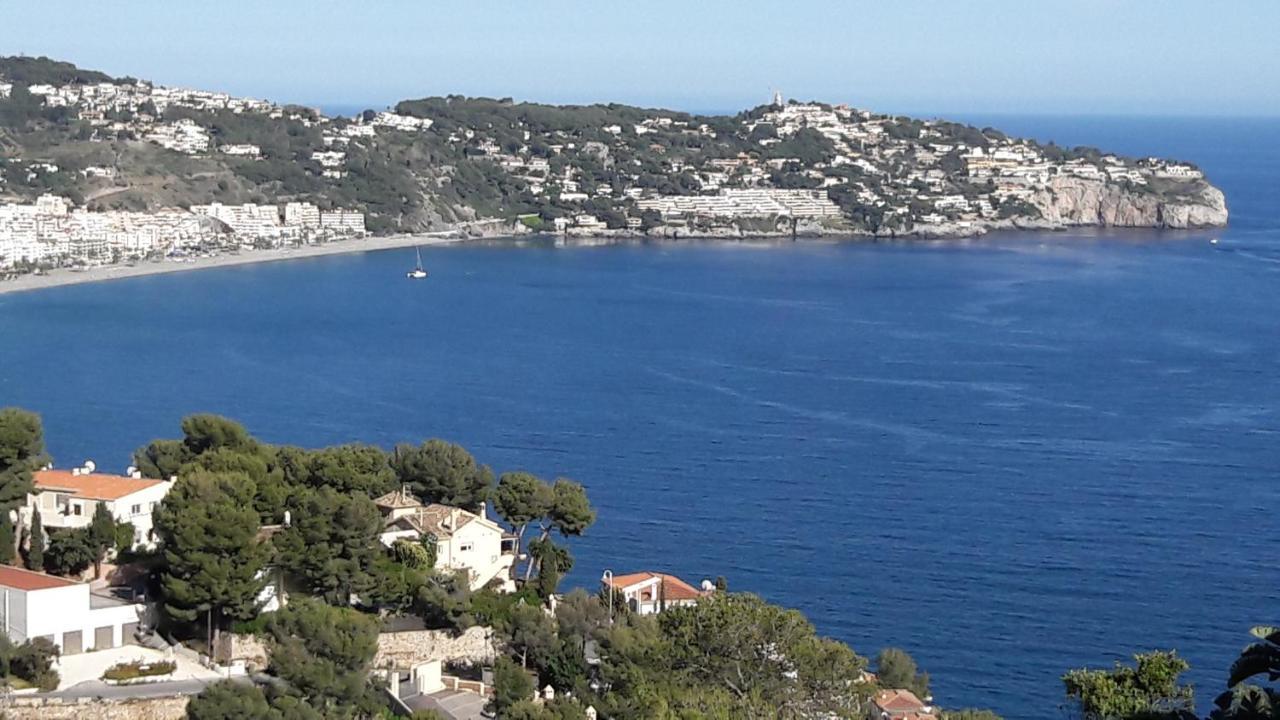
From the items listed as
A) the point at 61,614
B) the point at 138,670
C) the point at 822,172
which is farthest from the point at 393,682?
the point at 822,172

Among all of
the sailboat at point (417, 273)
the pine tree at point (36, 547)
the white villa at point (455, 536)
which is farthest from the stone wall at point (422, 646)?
the sailboat at point (417, 273)

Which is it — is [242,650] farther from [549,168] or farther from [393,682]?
[549,168]

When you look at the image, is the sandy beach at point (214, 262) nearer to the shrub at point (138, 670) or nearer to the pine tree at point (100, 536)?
the pine tree at point (100, 536)

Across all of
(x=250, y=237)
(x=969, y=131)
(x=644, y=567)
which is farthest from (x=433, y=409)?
(x=969, y=131)

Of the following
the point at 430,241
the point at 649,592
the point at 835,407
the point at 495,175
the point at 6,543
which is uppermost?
the point at 6,543

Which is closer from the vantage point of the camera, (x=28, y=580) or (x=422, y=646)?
(x=28, y=580)

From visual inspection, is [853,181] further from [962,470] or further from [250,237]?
[962,470]

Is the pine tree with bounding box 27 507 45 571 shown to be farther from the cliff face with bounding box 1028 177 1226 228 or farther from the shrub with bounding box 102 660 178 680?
the cliff face with bounding box 1028 177 1226 228

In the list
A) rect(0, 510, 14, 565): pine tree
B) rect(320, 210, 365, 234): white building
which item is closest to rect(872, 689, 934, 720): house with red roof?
rect(0, 510, 14, 565): pine tree
